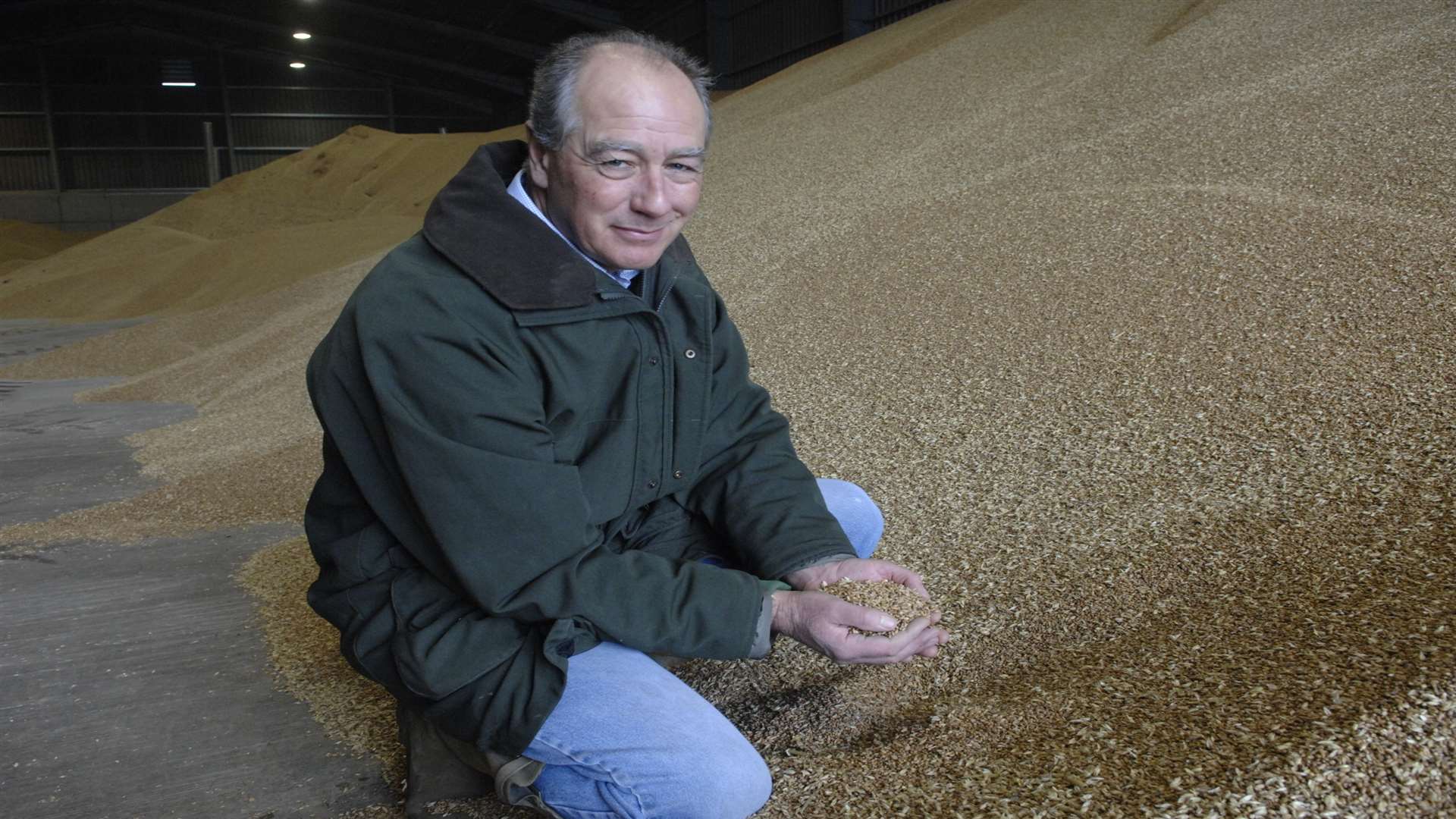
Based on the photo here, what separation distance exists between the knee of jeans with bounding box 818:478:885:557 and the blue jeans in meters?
0.56

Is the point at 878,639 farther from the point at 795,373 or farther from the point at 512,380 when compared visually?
the point at 795,373

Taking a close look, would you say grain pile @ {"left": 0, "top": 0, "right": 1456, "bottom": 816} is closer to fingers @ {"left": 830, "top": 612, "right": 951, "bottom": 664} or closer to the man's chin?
fingers @ {"left": 830, "top": 612, "right": 951, "bottom": 664}

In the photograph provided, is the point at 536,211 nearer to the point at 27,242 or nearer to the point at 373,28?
the point at 27,242

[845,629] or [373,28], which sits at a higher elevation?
[373,28]

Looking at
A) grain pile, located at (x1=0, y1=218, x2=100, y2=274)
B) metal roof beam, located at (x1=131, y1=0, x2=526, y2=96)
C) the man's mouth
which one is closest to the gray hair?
the man's mouth

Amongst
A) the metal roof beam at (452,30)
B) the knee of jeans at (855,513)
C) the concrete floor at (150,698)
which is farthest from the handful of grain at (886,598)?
the metal roof beam at (452,30)

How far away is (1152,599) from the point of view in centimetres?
167

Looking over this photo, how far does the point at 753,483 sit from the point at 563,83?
622mm

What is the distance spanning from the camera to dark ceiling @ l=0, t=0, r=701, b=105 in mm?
17141

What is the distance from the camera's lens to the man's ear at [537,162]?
132 cm

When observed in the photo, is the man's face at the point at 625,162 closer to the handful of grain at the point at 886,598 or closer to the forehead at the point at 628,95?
the forehead at the point at 628,95

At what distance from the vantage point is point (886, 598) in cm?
137

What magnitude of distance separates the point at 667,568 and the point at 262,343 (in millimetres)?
4791

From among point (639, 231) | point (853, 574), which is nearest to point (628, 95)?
point (639, 231)
